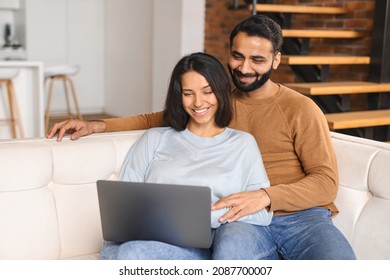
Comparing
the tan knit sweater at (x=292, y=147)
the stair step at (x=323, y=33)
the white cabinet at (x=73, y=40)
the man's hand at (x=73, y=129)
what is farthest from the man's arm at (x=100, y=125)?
the white cabinet at (x=73, y=40)

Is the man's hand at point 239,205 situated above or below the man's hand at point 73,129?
below

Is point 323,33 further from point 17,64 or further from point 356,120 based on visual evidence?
point 17,64

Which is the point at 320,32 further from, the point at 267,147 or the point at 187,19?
the point at 267,147

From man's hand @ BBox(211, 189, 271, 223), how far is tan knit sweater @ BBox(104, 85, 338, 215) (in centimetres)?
7

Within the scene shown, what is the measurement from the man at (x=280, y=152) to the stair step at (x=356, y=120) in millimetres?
1369

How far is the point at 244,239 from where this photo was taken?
1811 mm

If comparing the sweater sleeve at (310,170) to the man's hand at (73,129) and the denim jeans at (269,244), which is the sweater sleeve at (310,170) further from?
the man's hand at (73,129)

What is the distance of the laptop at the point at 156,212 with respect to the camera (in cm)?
162

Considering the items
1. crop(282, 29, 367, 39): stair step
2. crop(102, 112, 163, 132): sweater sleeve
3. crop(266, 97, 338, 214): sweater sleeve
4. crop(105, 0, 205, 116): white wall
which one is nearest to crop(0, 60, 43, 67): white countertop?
Answer: crop(105, 0, 205, 116): white wall

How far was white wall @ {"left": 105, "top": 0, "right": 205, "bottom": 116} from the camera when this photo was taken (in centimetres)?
589

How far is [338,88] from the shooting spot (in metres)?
3.93

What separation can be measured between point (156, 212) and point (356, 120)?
7.41 ft

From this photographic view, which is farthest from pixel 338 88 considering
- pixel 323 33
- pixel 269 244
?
pixel 269 244
